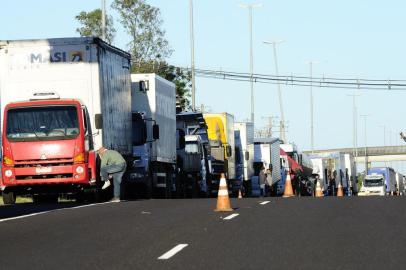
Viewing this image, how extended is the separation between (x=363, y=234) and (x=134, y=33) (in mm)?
53509

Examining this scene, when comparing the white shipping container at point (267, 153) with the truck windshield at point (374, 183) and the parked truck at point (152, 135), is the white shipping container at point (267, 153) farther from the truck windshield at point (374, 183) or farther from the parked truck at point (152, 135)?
the truck windshield at point (374, 183)

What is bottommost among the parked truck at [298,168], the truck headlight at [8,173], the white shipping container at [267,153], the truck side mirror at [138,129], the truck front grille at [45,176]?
the parked truck at [298,168]

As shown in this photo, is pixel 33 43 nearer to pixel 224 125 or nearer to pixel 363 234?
pixel 363 234

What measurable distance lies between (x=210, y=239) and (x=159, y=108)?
21165 millimetres

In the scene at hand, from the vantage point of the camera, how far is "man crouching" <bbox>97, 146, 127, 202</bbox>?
27.7 metres

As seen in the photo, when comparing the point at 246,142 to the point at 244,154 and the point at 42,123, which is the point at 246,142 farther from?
the point at 42,123

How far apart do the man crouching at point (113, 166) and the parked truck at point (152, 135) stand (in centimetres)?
439

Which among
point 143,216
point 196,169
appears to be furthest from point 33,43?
point 196,169

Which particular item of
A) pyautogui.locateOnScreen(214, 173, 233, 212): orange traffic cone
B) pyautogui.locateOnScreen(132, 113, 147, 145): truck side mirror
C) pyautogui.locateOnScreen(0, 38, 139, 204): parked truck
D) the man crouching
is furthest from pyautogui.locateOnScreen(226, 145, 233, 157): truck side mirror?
pyautogui.locateOnScreen(214, 173, 233, 212): orange traffic cone

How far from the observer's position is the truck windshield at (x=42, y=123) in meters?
27.4

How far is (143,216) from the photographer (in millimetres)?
19312

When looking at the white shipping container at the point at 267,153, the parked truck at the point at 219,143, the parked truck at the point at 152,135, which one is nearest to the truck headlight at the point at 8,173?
the parked truck at the point at 152,135

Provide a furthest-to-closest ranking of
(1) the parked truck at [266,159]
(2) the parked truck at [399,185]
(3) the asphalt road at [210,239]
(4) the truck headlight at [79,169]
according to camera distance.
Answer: (2) the parked truck at [399,185]
(1) the parked truck at [266,159]
(4) the truck headlight at [79,169]
(3) the asphalt road at [210,239]

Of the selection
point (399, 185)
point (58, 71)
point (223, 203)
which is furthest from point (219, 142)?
point (399, 185)
